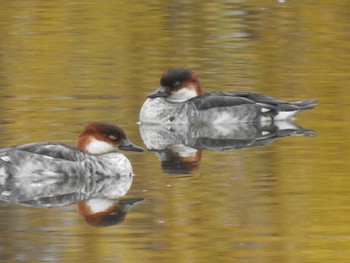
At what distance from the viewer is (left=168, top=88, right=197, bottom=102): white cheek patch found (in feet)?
63.8

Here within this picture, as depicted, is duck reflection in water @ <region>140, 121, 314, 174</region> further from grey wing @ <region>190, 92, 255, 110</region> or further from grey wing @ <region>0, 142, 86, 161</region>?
grey wing @ <region>0, 142, 86, 161</region>

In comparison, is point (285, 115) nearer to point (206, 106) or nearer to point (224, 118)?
point (224, 118)

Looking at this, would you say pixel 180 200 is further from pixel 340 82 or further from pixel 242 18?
pixel 242 18

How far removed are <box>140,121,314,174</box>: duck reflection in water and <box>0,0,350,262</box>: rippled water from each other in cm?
7

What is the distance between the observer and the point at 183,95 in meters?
19.5

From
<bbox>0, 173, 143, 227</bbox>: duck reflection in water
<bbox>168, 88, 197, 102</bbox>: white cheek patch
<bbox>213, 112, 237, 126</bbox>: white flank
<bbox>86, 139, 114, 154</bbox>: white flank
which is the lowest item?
<bbox>213, 112, 237, 126</bbox>: white flank

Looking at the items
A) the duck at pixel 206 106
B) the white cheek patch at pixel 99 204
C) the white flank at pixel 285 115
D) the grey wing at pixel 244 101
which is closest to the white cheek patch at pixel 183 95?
the duck at pixel 206 106

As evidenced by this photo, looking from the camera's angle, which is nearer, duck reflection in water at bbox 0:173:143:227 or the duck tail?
duck reflection in water at bbox 0:173:143:227

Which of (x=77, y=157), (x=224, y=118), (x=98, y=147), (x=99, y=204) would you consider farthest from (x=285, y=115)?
(x=99, y=204)

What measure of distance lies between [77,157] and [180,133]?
3741 mm

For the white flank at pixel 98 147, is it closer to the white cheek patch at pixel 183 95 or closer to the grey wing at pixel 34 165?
the grey wing at pixel 34 165

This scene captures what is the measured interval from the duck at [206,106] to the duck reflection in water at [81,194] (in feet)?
13.5

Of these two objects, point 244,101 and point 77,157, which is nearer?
point 77,157

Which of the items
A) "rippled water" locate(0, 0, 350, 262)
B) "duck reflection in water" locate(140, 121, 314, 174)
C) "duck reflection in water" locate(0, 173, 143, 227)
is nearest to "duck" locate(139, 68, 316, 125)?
"duck reflection in water" locate(140, 121, 314, 174)
